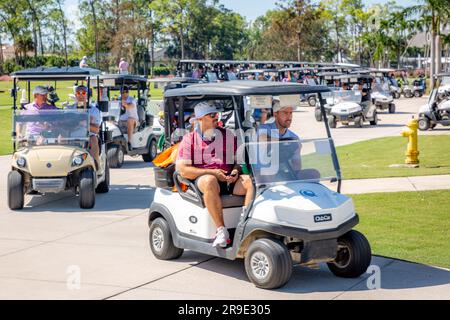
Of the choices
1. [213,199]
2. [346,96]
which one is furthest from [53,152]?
[346,96]

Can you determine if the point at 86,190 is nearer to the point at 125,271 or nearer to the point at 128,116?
the point at 125,271

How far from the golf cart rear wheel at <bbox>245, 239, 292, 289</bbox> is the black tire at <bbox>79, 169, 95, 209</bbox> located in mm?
4697

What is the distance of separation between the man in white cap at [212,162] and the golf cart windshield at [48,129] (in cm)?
445

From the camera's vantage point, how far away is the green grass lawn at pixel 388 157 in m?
13.8

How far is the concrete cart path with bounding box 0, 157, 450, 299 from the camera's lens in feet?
22.4

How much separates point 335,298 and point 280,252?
1.86 ft

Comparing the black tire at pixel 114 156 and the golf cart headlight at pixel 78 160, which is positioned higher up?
the golf cart headlight at pixel 78 160

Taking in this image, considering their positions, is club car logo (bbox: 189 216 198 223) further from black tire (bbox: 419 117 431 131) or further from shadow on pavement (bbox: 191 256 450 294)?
black tire (bbox: 419 117 431 131)

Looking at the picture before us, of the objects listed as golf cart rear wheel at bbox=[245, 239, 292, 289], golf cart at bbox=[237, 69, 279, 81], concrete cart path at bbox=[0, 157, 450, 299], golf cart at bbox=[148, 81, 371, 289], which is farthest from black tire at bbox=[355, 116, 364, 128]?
golf cart rear wheel at bbox=[245, 239, 292, 289]

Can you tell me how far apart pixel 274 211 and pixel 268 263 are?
436 millimetres

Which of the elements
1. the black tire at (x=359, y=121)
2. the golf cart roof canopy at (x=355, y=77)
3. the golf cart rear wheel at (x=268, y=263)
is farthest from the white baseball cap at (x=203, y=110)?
the golf cart roof canopy at (x=355, y=77)

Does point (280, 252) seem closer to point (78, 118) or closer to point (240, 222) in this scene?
point (240, 222)

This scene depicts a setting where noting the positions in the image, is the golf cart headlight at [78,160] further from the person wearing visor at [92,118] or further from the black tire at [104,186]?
the black tire at [104,186]

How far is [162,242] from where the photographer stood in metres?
8.05
